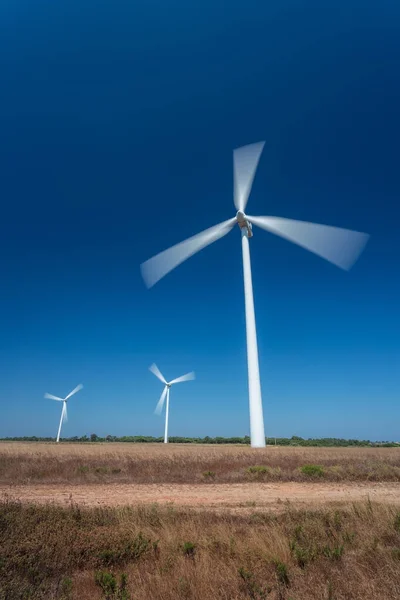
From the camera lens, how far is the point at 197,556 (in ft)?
22.1

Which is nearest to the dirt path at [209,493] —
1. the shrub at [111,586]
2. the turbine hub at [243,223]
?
the shrub at [111,586]

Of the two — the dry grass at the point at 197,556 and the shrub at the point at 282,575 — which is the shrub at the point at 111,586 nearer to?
the dry grass at the point at 197,556

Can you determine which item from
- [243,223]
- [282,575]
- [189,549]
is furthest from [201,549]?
[243,223]

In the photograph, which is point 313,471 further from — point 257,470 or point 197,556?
point 197,556

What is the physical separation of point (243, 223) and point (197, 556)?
3449 centimetres

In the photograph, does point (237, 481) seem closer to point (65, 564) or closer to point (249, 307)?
point (65, 564)

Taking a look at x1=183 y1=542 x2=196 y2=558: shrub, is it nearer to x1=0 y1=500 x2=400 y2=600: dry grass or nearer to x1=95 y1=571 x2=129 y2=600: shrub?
x1=0 y1=500 x2=400 y2=600: dry grass

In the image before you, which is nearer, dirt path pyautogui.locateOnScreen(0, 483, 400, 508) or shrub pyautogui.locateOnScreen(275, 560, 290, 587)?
shrub pyautogui.locateOnScreen(275, 560, 290, 587)

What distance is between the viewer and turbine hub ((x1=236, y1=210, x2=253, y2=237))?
38062mm

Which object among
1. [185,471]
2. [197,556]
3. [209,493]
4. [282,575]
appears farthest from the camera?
[185,471]

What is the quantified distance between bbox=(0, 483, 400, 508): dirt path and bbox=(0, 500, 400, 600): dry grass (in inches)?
143

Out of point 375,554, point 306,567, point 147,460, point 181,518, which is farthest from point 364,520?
point 147,460

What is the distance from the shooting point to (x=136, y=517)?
9477 mm

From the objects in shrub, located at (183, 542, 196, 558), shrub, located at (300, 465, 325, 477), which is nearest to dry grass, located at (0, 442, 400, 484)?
shrub, located at (300, 465, 325, 477)
